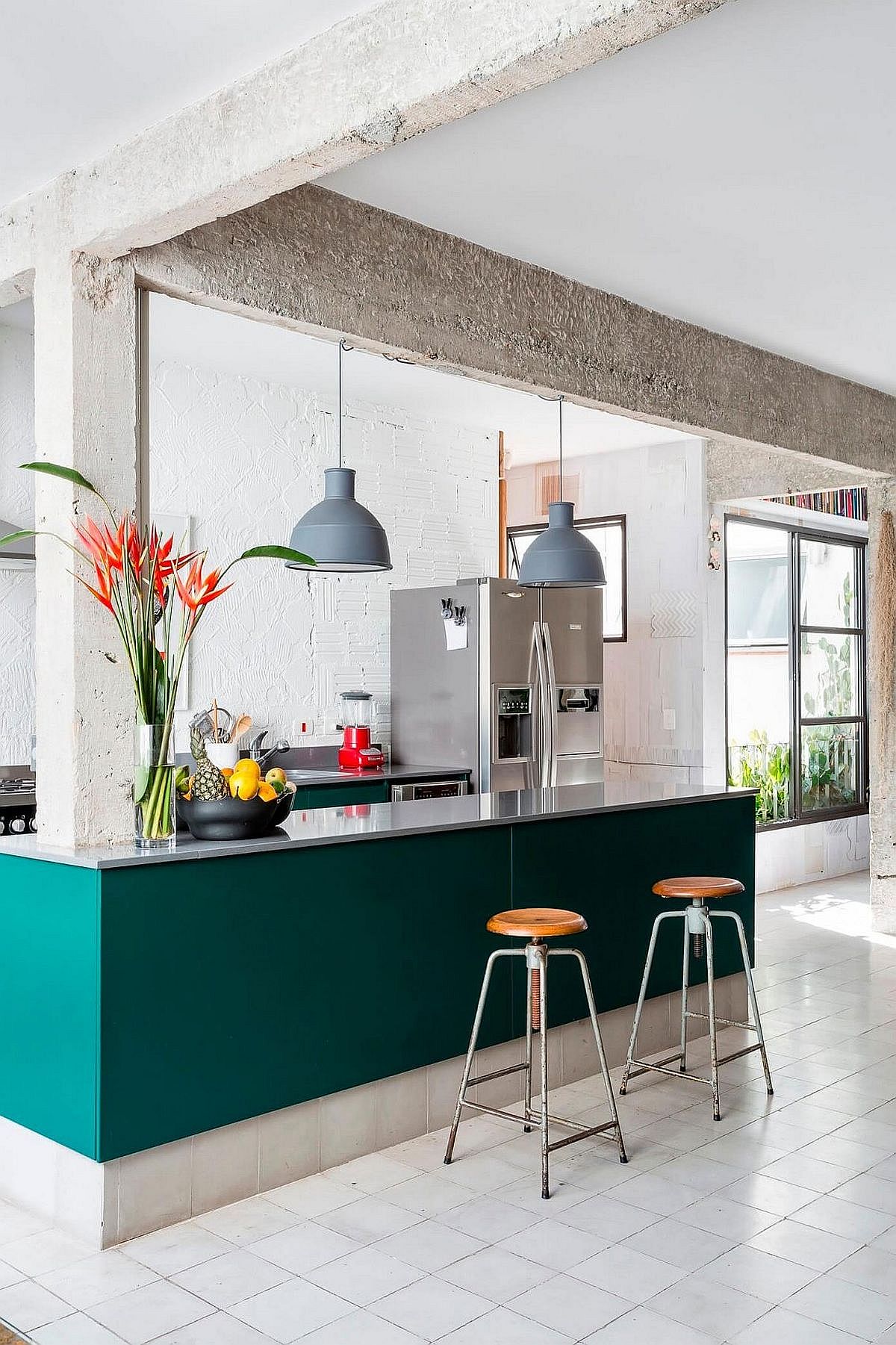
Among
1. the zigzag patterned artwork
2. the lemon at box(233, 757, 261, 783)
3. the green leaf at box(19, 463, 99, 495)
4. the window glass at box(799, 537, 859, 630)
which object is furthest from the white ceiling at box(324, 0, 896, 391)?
A: the window glass at box(799, 537, 859, 630)

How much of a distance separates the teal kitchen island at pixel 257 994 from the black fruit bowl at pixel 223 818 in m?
0.07

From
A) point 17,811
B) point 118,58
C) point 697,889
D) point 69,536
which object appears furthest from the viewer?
point 17,811

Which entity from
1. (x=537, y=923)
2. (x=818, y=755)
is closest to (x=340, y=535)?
(x=537, y=923)

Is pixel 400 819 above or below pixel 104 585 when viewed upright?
below

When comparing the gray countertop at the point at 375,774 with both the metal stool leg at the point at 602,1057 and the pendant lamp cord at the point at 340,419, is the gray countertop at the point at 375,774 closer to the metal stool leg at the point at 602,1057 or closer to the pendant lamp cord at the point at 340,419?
the pendant lamp cord at the point at 340,419

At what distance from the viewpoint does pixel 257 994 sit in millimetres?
3230

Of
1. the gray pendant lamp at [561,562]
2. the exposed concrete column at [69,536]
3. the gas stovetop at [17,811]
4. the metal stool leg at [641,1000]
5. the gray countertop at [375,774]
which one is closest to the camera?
the exposed concrete column at [69,536]

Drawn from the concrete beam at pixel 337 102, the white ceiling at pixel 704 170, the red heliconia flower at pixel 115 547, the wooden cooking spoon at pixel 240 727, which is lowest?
the wooden cooking spoon at pixel 240 727

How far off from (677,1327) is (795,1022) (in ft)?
8.65

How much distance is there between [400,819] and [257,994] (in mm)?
805

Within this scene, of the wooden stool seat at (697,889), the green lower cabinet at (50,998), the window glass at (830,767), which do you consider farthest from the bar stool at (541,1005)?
the window glass at (830,767)

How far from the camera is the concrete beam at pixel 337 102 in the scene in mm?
2221

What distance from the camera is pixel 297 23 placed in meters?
2.61

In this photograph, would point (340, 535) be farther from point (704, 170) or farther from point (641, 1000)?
point (641, 1000)
